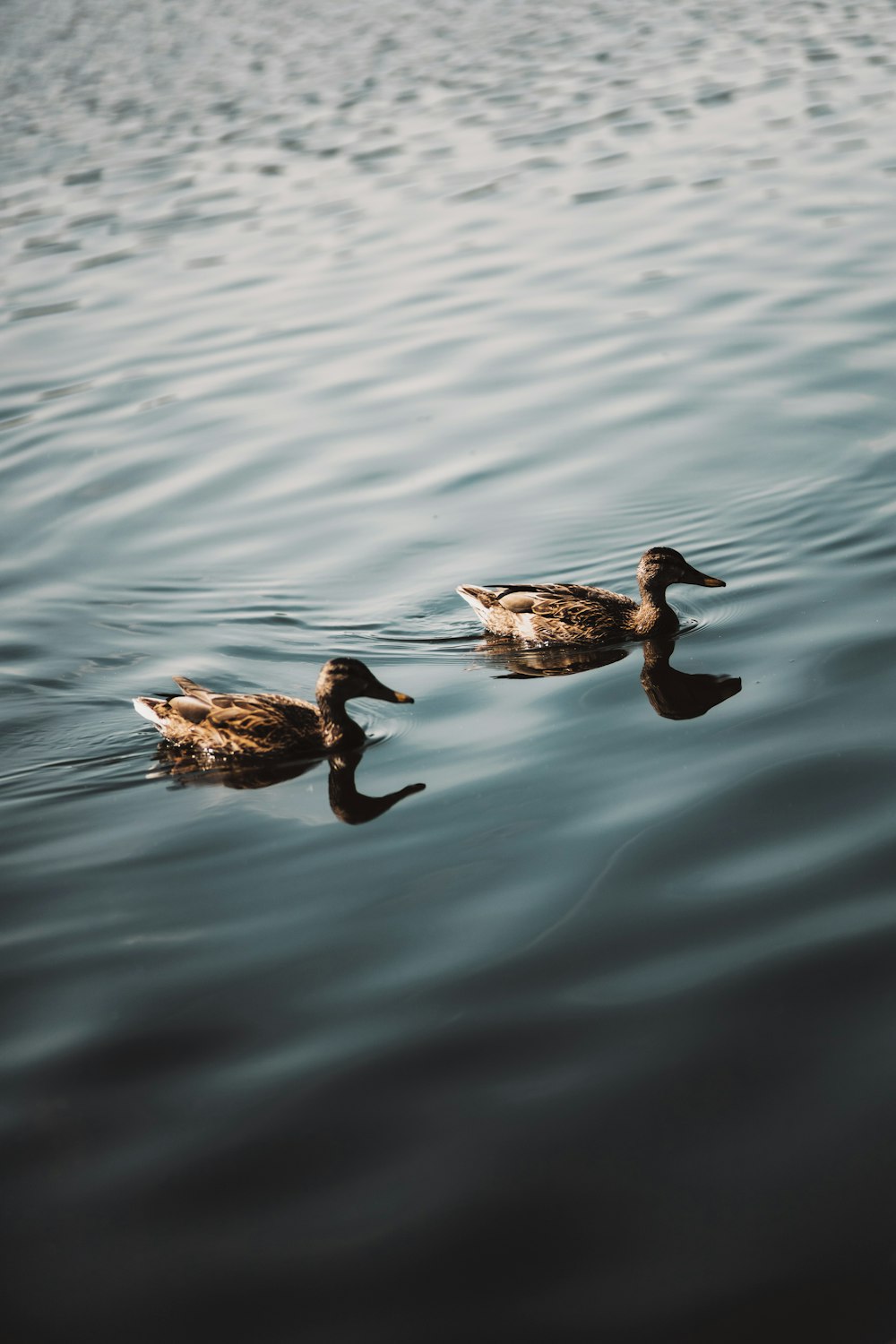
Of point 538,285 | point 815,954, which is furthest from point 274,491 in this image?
point 815,954

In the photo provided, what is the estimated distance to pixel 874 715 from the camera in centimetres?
761

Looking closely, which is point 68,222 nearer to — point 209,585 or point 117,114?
point 117,114

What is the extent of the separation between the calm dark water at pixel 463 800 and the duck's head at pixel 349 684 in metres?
0.26

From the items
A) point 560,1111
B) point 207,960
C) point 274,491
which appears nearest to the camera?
point 560,1111

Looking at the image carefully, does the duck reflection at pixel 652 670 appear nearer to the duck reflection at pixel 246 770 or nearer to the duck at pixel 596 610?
the duck at pixel 596 610

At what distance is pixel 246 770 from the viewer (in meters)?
8.24

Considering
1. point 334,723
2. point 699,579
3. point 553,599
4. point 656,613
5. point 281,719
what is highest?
point 281,719

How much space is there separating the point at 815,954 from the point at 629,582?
17.7 ft

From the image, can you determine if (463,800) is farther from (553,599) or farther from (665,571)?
(665,571)

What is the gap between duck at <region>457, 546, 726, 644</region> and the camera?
9.47 metres

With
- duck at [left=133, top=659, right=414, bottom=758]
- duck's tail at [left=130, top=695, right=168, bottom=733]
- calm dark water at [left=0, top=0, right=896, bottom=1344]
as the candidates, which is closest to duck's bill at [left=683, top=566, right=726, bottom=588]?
calm dark water at [left=0, top=0, right=896, bottom=1344]

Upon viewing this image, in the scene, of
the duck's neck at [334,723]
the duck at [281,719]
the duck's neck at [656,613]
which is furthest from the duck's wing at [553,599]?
the duck's neck at [334,723]

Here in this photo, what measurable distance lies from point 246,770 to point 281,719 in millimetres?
330

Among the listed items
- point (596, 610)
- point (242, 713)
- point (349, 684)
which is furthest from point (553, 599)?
point (242, 713)
